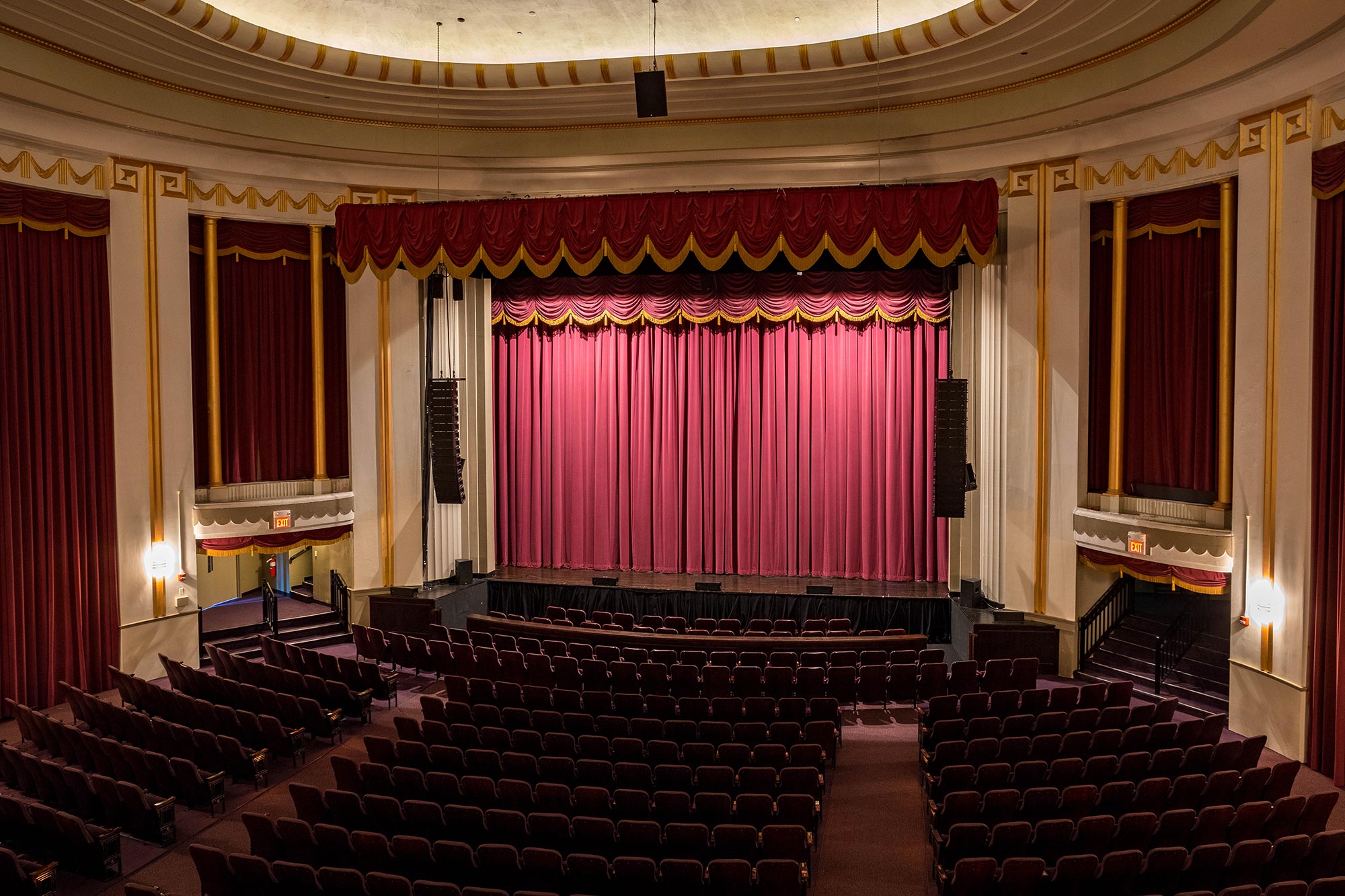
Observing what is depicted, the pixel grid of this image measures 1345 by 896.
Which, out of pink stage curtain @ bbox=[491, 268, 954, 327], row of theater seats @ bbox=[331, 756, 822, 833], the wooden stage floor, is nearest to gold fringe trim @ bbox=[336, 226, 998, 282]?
pink stage curtain @ bbox=[491, 268, 954, 327]

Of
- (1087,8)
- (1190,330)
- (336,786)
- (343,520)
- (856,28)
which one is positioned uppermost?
(856,28)

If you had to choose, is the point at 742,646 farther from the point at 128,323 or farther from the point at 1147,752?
the point at 128,323

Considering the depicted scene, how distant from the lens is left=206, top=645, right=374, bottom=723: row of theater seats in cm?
890

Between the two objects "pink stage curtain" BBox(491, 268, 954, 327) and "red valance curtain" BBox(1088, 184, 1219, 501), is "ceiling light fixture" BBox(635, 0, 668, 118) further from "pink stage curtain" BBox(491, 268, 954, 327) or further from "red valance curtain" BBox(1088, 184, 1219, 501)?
"red valance curtain" BBox(1088, 184, 1219, 501)

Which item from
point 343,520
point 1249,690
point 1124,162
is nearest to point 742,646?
point 1249,690

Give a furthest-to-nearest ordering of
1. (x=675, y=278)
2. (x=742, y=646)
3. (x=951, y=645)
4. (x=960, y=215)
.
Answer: (x=675, y=278) < (x=951, y=645) < (x=742, y=646) < (x=960, y=215)

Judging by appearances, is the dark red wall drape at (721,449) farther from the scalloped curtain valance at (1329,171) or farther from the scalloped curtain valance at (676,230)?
the scalloped curtain valance at (1329,171)

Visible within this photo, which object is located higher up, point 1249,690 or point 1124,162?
point 1124,162

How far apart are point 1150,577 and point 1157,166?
4.37 meters

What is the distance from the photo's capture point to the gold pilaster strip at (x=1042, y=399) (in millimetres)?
10750

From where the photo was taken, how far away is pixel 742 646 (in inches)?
392

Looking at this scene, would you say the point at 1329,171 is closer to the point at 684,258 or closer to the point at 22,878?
the point at 684,258

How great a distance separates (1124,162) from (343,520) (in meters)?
10.4

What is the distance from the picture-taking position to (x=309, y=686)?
9031 mm
